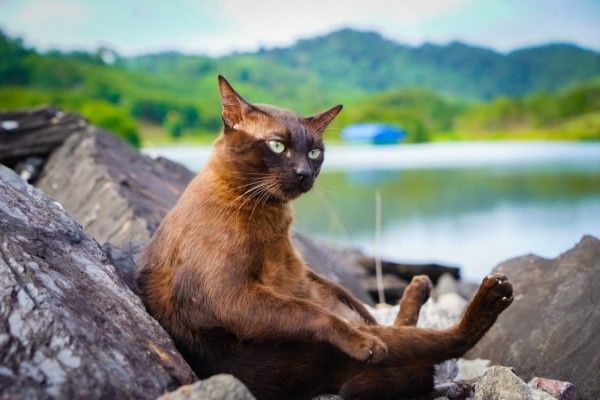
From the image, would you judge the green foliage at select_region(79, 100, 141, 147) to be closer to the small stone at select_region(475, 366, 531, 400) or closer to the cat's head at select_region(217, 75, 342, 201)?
the cat's head at select_region(217, 75, 342, 201)

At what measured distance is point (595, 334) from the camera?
12.2 feet

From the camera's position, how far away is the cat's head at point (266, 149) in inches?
123

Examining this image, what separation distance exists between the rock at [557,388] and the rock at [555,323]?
0.26 meters

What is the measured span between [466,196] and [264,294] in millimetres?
10395

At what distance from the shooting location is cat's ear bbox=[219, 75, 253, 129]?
10.7 ft

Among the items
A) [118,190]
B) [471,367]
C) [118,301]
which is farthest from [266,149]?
[118,190]

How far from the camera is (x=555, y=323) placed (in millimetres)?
3990

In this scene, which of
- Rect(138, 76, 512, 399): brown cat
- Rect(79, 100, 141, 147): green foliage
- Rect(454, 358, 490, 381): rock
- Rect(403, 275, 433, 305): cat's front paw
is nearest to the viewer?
Rect(138, 76, 512, 399): brown cat

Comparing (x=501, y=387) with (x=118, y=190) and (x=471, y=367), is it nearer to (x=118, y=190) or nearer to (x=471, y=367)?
(x=471, y=367)

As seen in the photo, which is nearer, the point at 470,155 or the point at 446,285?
the point at 446,285

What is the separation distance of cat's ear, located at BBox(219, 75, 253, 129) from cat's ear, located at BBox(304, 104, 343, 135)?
13.4 inches

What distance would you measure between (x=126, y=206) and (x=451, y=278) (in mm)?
4215

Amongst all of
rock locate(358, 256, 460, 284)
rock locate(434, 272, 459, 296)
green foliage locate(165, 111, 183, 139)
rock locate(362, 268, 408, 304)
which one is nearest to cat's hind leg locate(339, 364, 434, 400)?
rock locate(362, 268, 408, 304)

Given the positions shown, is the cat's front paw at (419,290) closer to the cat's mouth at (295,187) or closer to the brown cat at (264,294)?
the brown cat at (264,294)
